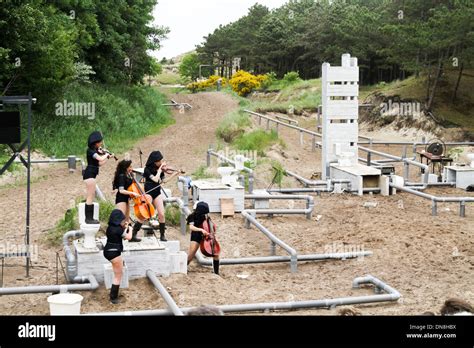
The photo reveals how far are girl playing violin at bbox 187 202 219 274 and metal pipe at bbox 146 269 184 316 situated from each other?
1.15 meters

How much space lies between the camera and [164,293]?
9258 mm

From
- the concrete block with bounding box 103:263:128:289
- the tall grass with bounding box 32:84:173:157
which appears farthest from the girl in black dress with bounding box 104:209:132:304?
the tall grass with bounding box 32:84:173:157

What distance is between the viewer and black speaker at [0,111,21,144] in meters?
10.6

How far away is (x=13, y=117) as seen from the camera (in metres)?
10.7

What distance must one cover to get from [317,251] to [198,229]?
3149 mm

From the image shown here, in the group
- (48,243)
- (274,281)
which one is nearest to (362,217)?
(274,281)

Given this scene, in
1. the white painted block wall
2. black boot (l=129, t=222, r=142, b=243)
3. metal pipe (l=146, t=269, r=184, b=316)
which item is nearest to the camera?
metal pipe (l=146, t=269, r=184, b=316)

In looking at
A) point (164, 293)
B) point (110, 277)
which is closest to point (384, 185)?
point (110, 277)

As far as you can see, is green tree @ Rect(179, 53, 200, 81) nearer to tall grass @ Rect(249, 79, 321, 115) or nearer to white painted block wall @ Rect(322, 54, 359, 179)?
tall grass @ Rect(249, 79, 321, 115)

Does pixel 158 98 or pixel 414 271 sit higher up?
pixel 158 98

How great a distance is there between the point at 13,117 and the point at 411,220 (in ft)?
28.8

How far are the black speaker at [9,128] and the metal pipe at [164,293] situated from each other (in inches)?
106
